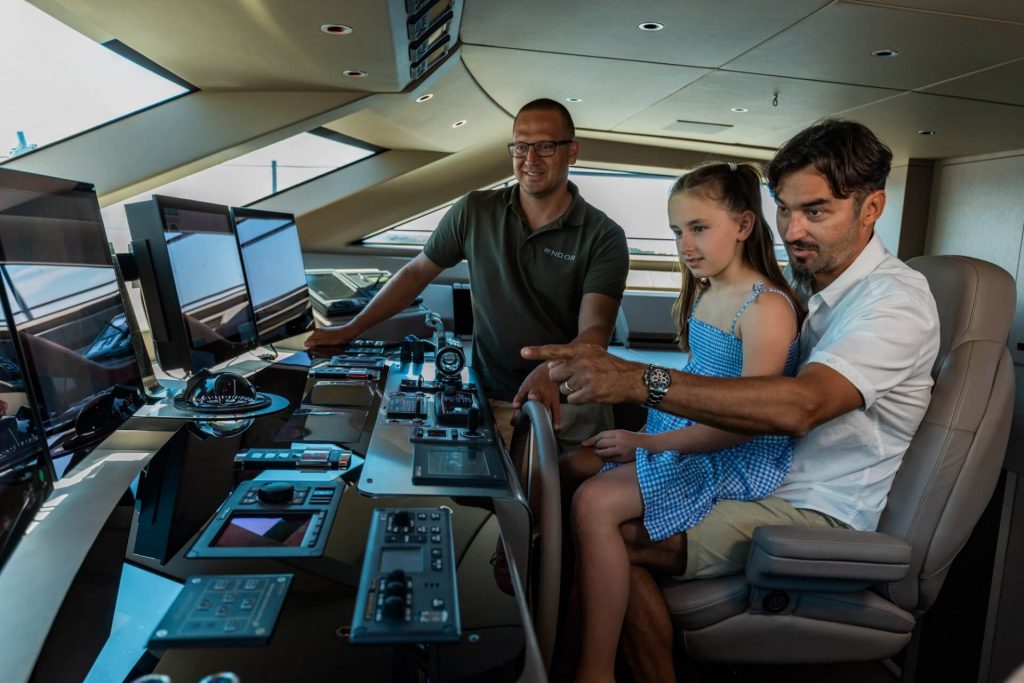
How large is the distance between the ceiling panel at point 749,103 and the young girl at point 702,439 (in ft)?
9.70

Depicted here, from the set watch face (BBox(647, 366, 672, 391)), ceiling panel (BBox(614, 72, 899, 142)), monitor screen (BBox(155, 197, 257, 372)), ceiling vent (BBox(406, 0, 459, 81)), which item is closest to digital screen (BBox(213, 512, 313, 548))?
watch face (BBox(647, 366, 672, 391))

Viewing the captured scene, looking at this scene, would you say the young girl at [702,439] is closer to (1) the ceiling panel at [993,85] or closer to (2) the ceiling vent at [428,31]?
(2) the ceiling vent at [428,31]

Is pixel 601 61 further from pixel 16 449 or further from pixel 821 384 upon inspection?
pixel 16 449

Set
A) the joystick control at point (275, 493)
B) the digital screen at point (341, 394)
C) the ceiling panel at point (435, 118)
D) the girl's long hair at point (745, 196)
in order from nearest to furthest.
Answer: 1. the joystick control at point (275, 493)
2. the girl's long hair at point (745, 196)
3. the digital screen at point (341, 394)
4. the ceiling panel at point (435, 118)

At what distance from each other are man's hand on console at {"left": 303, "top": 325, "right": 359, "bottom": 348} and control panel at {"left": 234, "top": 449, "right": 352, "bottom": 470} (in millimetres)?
1235

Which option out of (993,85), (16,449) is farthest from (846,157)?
(993,85)

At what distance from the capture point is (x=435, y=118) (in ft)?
17.1

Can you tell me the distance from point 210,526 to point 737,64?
396cm

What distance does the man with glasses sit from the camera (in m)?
2.28

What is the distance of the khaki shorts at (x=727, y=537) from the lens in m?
1.51

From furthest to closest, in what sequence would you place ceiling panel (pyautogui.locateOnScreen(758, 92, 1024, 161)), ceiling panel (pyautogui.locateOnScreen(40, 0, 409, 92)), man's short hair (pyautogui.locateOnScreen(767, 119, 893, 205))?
ceiling panel (pyautogui.locateOnScreen(758, 92, 1024, 161))
ceiling panel (pyautogui.locateOnScreen(40, 0, 409, 92))
man's short hair (pyautogui.locateOnScreen(767, 119, 893, 205))

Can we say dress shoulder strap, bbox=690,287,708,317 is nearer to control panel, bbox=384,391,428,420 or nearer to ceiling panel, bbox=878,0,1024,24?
control panel, bbox=384,391,428,420

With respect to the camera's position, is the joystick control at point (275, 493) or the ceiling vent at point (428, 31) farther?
the ceiling vent at point (428, 31)

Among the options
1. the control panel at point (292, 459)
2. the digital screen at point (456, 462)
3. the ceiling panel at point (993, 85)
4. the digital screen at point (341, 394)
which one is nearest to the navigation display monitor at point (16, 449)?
the control panel at point (292, 459)
